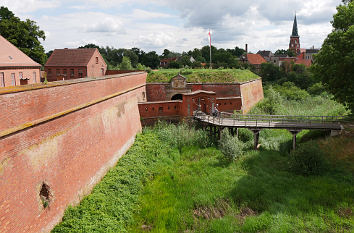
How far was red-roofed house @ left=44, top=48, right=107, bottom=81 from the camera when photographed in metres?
30.1

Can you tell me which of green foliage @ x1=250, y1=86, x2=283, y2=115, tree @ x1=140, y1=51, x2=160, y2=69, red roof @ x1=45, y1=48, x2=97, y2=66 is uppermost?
tree @ x1=140, y1=51, x2=160, y2=69

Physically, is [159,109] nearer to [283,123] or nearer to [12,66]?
[283,123]

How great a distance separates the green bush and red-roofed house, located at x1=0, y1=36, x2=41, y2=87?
18373 millimetres

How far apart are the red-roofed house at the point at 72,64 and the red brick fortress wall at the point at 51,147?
58.6 ft

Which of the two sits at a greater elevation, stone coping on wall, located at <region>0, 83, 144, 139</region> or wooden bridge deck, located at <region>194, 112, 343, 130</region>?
stone coping on wall, located at <region>0, 83, 144, 139</region>

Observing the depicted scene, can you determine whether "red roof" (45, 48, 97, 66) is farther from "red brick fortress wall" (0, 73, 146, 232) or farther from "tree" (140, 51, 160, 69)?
"tree" (140, 51, 160, 69)

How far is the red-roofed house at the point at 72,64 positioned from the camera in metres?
30.1

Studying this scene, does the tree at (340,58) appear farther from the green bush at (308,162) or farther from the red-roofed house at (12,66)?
the red-roofed house at (12,66)

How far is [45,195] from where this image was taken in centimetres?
800

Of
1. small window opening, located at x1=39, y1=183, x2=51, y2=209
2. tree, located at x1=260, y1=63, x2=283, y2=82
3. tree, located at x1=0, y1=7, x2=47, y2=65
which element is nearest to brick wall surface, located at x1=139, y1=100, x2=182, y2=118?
small window opening, located at x1=39, y1=183, x2=51, y2=209

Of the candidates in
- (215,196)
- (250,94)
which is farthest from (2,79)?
(250,94)

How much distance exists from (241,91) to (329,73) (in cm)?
925

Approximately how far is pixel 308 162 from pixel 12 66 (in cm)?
2176

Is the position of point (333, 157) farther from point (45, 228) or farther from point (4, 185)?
point (4, 185)
